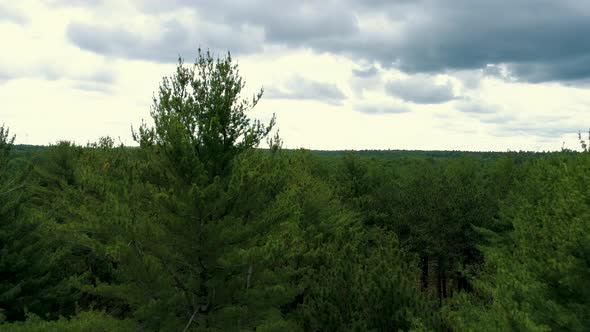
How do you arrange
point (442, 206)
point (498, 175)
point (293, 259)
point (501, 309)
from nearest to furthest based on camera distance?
point (501, 309) → point (293, 259) → point (442, 206) → point (498, 175)

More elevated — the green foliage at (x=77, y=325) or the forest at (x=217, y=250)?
the forest at (x=217, y=250)

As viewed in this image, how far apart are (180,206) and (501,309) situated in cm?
828

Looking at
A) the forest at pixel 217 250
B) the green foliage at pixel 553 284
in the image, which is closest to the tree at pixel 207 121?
the forest at pixel 217 250

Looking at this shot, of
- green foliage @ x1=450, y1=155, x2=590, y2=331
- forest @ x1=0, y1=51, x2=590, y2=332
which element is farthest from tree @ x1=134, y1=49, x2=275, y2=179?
green foliage @ x1=450, y1=155, x2=590, y2=331

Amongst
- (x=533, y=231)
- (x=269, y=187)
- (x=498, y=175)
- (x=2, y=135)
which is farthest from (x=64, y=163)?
(x=498, y=175)

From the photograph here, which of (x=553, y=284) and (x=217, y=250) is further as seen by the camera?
(x=217, y=250)

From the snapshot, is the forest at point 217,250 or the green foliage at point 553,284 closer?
the green foliage at point 553,284

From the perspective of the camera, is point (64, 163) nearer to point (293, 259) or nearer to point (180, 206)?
point (293, 259)

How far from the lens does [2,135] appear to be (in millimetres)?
20234

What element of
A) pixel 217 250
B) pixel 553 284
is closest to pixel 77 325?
pixel 217 250

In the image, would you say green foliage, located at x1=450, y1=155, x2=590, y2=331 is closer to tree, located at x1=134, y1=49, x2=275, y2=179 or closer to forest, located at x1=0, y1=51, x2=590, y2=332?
forest, located at x1=0, y1=51, x2=590, y2=332

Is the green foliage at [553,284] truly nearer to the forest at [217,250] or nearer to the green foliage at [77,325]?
the forest at [217,250]

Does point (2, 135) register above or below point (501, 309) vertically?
above

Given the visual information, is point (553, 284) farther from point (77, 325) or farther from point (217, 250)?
point (77, 325)
